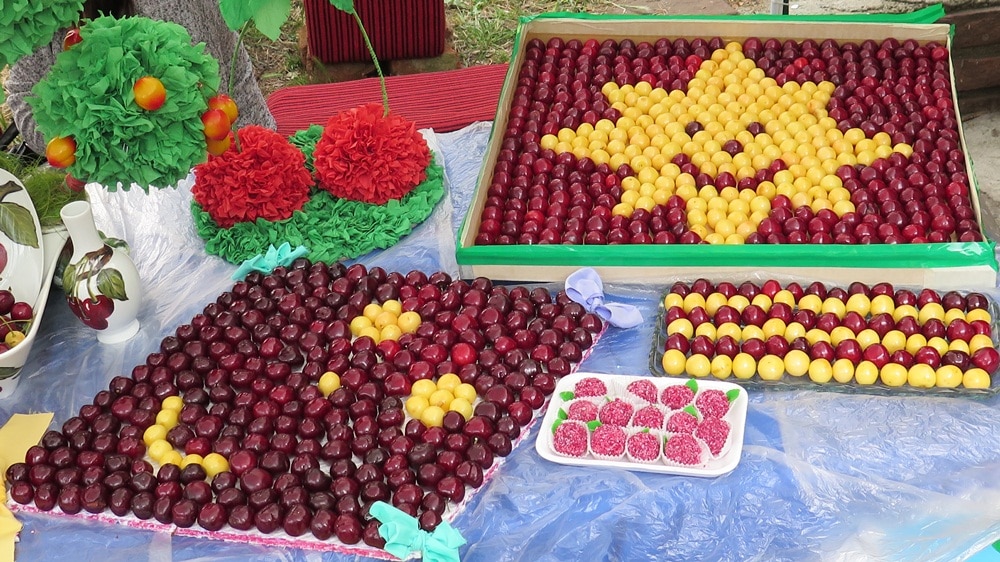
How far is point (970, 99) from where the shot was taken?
3.48 meters

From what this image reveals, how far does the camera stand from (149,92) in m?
1.38

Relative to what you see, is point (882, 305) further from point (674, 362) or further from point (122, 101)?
point (122, 101)

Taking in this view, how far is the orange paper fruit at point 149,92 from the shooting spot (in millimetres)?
1381

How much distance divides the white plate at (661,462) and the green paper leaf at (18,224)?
1.00m

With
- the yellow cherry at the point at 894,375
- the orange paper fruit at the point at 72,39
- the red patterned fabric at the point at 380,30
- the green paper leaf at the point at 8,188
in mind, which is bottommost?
the red patterned fabric at the point at 380,30

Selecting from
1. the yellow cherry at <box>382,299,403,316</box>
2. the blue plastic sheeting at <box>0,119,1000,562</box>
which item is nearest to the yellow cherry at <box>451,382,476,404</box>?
the blue plastic sheeting at <box>0,119,1000,562</box>

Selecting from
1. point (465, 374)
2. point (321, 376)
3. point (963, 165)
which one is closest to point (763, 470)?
point (465, 374)

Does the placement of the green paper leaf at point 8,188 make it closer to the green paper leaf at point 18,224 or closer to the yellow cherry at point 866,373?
the green paper leaf at point 18,224

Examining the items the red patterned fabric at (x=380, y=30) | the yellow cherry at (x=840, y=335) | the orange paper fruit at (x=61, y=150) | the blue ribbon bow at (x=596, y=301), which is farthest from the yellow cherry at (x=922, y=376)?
the red patterned fabric at (x=380, y=30)

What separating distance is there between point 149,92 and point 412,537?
77cm

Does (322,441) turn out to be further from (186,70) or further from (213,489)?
(186,70)

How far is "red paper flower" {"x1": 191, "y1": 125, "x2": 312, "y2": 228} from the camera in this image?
1.84 m

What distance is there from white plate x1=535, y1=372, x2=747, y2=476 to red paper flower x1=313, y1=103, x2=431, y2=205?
27.7 inches

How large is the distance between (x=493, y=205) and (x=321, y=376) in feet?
1.84
